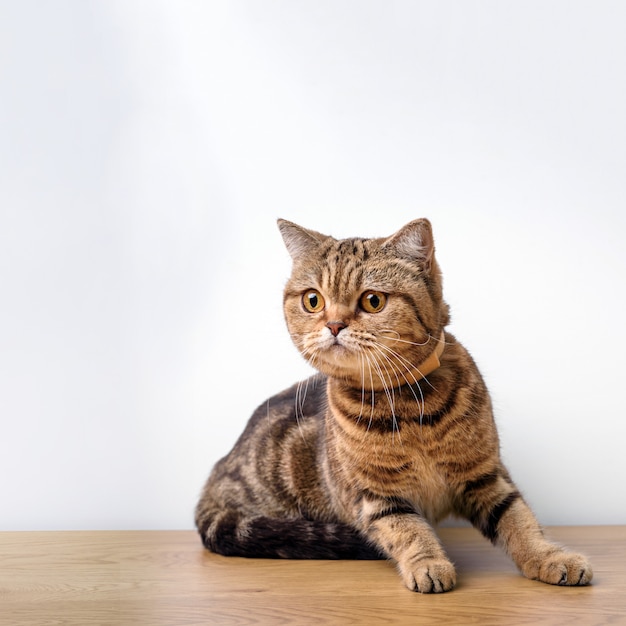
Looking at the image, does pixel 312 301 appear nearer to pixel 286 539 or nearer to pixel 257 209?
pixel 286 539

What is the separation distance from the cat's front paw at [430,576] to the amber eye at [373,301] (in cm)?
47

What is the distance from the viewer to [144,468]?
2.01 meters

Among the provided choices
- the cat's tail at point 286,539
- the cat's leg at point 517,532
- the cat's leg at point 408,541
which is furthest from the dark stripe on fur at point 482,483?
the cat's tail at point 286,539

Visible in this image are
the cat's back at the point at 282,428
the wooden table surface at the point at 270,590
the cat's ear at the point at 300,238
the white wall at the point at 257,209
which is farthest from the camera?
the white wall at the point at 257,209

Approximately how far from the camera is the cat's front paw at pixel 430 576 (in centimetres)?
129

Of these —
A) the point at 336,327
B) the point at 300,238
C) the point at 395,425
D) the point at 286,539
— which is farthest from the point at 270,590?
the point at 300,238

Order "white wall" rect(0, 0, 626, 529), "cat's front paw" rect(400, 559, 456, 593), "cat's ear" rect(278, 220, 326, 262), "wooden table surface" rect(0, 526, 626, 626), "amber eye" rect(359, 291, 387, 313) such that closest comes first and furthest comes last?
"wooden table surface" rect(0, 526, 626, 626) → "cat's front paw" rect(400, 559, 456, 593) → "amber eye" rect(359, 291, 387, 313) → "cat's ear" rect(278, 220, 326, 262) → "white wall" rect(0, 0, 626, 529)

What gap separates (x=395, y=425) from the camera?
145 cm

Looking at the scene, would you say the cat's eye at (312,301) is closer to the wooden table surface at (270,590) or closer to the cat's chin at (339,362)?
the cat's chin at (339,362)

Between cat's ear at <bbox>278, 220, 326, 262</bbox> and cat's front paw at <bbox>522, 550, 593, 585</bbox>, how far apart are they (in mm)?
750

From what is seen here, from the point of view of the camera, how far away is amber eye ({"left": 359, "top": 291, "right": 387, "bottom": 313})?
142 cm

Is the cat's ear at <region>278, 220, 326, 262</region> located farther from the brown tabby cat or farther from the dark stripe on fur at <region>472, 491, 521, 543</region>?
the dark stripe on fur at <region>472, 491, 521, 543</region>

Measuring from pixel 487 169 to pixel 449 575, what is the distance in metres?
1.10

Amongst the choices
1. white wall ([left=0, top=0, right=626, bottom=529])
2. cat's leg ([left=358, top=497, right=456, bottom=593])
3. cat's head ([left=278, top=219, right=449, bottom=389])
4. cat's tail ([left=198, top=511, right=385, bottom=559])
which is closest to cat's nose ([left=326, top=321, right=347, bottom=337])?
cat's head ([left=278, top=219, right=449, bottom=389])
